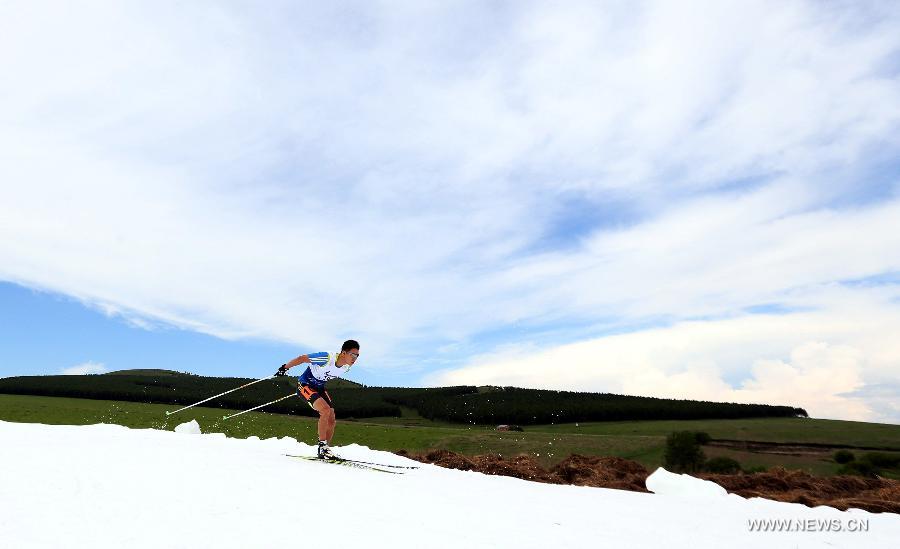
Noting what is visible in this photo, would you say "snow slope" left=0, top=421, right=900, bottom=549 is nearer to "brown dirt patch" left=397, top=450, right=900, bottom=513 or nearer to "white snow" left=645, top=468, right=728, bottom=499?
"white snow" left=645, top=468, right=728, bottom=499

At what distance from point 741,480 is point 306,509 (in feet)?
42.3

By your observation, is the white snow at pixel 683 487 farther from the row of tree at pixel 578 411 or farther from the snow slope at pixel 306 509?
the row of tree at pixel 578 411

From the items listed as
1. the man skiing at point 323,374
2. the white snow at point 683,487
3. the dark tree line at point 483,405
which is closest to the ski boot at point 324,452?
the man skiing at point 323,374

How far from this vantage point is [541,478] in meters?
15.3

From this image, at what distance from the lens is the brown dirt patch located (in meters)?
13.3

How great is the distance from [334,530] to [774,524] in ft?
23.8

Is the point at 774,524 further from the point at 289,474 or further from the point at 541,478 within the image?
the point at 289,474

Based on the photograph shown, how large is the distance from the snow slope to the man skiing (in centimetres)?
117

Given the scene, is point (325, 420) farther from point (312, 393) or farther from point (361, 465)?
point (361, 465)

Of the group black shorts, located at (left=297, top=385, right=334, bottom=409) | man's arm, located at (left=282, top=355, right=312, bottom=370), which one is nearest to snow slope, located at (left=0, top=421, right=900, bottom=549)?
black shorts, located at (left=297, top=385, right=334, bottom=409)

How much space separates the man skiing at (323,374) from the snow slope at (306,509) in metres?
1.17

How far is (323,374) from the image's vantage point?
12914mm

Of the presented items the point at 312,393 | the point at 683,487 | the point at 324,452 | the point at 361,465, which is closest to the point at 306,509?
the point at 361,465

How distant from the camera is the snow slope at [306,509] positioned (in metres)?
5.85
